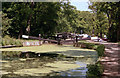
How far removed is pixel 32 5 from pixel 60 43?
48.8 ft

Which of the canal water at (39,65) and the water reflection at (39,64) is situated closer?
the canal water at (39,65)

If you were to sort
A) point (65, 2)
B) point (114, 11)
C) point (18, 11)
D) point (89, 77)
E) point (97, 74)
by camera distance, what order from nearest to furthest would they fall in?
point (89, 77) < point (97, 74) < point (114, 11) < point (18, 11) < point (65, 2)

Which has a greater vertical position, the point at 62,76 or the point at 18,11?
the point at 18,11

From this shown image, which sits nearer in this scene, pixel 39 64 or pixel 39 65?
pixel 39 65

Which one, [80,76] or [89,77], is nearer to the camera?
[89,77]

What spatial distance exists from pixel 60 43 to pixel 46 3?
14.4 meters

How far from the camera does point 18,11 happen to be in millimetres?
44844

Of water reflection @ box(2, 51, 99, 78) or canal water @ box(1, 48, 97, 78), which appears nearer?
canal water @ box(1, 48, 97, 78)

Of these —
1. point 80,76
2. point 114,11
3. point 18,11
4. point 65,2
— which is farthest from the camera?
point 65,2

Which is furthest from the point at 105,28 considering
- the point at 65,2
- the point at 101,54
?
the point at 101,54

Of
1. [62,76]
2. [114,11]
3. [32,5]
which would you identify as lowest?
[62,76]

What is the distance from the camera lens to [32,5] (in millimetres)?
49406

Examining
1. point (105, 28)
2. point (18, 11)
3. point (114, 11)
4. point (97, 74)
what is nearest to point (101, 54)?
point (97, 74)

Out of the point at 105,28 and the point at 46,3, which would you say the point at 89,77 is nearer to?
the point at 46,3
